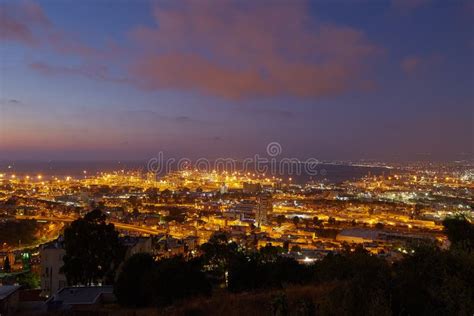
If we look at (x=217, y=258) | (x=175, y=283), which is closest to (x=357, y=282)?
(x=175, y=283)

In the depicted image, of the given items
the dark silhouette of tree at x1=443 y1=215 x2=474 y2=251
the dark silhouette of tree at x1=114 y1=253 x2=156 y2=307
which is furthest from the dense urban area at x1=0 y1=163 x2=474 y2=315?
the dark silhouette of tree at x1=443 y1=215 x2=474 y2=251

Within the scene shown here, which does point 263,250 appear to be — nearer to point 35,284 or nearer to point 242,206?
point 35,284

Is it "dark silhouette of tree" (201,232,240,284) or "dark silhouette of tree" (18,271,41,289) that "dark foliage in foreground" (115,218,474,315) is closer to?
"dark silhouette of tree" (201,232,240,284)

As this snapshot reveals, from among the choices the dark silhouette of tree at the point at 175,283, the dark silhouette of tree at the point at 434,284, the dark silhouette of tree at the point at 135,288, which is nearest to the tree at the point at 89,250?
the dark silhouette of tree at the point at 135,288

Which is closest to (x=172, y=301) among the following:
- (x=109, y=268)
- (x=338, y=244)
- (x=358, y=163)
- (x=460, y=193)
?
(x=109, y=268)

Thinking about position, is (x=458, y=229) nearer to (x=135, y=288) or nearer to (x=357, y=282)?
(x=357, y=282)

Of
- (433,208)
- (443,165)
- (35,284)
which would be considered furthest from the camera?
(443,165)

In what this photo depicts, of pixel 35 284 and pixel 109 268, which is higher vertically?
pixel 109 268

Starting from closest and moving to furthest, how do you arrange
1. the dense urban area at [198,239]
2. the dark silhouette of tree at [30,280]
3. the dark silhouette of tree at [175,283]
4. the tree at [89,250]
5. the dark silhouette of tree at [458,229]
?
the dark silhouette of tree at [175,283], the dense urban area at [198,239], the dark silhouette of tree at [458,229], the tree at [89,250], the dark silhouette of tree at [30,280]

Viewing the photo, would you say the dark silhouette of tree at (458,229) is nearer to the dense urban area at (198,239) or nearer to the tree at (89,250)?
the dense urban area at (198,239)
